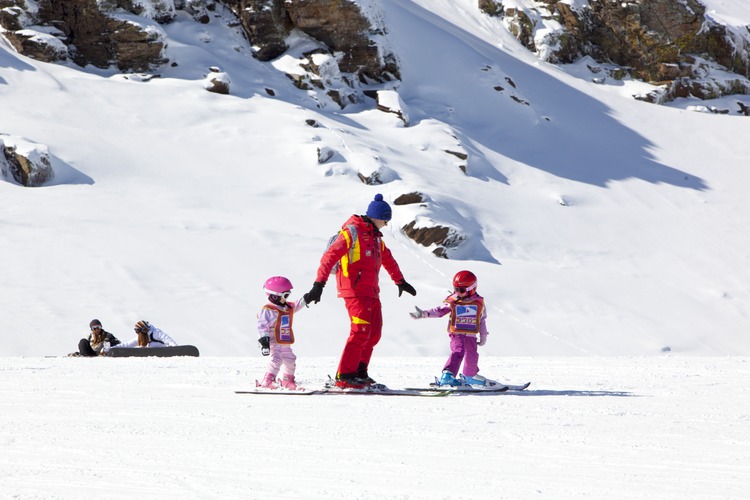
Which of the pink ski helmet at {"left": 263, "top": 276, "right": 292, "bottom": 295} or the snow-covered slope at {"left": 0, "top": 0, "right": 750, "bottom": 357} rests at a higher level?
the pink ski helmet at {"left": 263, "top": 276, "right": 292, "bottom": 295}

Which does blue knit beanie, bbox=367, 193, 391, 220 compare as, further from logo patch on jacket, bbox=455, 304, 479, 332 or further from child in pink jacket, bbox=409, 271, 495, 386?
logo patch on jacket, bbox=455, 304, 479, 332

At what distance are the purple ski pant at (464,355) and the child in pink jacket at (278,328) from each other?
1.53 metres

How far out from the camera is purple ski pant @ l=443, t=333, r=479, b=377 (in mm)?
8539

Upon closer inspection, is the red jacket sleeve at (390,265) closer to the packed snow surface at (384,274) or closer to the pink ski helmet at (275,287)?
the pink ski helmet at (275,287)

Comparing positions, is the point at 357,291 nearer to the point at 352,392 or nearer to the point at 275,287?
the point at 275,287

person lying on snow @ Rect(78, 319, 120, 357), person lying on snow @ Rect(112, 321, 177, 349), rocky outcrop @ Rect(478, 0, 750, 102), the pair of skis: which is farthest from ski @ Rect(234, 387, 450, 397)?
rocky outcrop @ Rect(478, 0, 750, 102)

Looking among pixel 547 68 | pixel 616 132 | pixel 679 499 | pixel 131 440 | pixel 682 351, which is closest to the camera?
pixel 679 499

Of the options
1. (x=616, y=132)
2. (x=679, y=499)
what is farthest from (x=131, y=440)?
(x=616, y=132)

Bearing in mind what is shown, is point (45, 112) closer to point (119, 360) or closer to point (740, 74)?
point (119, 360)

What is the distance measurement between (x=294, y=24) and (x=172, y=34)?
557 cm

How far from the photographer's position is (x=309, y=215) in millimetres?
27234

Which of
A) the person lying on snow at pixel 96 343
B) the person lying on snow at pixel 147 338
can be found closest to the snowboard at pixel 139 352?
the person lying on snow at pixel 147 338

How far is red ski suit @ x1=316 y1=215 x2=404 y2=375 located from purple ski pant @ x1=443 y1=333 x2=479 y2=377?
878 millimetres

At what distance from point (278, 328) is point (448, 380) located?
1.69 metres
